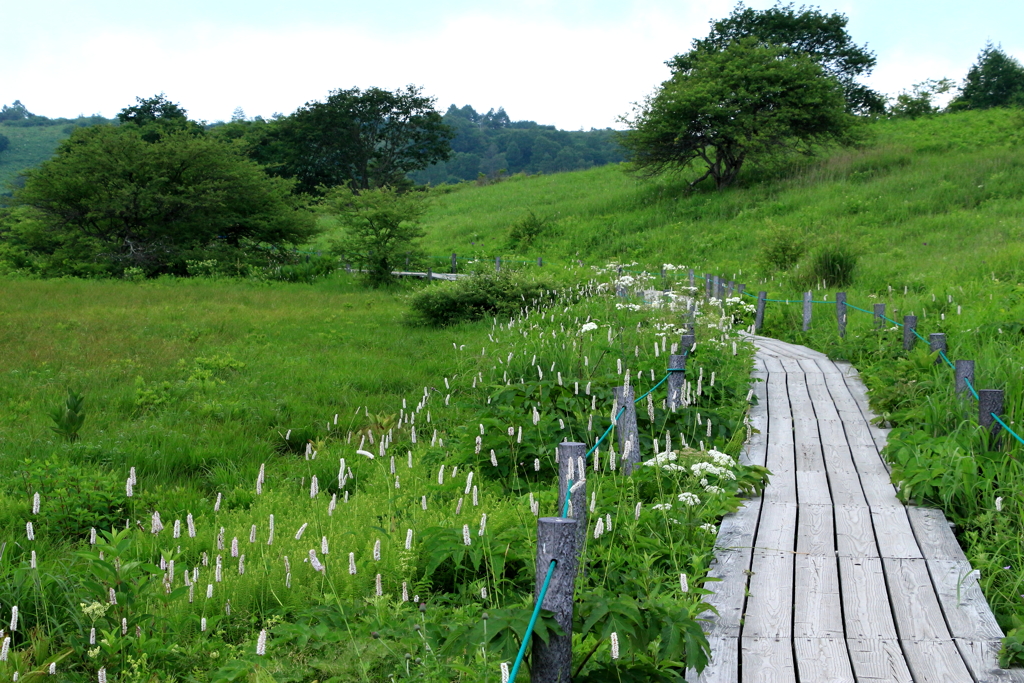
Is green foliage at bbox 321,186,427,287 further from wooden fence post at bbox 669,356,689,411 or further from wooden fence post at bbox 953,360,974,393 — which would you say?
wooden fence post at bbox 953,360,974,393

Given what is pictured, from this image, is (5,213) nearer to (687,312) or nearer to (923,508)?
(687,312)

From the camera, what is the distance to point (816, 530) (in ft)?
14.5


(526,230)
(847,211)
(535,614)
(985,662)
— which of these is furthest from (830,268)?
(526,230)

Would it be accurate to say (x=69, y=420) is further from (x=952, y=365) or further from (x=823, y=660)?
(x=952, y=365)

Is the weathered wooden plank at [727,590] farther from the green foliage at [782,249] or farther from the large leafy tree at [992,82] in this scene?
the large leafy tree at [992,82]

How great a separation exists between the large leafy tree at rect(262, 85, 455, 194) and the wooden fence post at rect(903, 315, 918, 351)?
152 ft

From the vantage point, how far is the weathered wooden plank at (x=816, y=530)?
4.16 metres

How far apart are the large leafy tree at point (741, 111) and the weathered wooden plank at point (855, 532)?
2505 cm

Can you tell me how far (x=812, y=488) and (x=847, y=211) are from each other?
2106 cm

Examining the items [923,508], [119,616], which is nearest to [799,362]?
[923,508]

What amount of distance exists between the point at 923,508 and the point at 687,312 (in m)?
5.62

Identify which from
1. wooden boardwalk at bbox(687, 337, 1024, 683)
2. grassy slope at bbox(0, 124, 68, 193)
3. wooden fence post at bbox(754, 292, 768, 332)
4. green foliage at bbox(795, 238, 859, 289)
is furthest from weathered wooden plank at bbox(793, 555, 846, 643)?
grassy slope at bbox(0, 124, 68, 193)

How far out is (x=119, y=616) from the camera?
3.27 metres

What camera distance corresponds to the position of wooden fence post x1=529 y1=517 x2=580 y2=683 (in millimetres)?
2514
